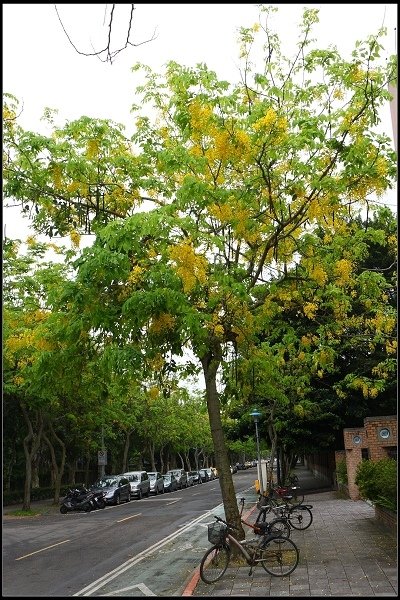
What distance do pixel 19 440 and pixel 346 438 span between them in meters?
23.4

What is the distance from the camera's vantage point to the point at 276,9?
1142cm

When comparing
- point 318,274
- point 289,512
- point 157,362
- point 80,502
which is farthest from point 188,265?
point 80,502

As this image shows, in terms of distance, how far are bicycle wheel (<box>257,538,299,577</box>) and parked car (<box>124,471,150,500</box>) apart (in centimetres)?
3054

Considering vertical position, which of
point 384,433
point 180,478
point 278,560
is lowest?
point 180,478

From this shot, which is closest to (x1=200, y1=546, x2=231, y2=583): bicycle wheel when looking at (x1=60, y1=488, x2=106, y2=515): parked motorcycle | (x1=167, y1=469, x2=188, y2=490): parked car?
(x1=60, y1=488, x2=106, y2=515): parked motorcycle

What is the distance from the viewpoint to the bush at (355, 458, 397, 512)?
14398mm

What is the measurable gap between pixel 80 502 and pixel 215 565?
22.2m

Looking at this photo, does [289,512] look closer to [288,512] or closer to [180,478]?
[288,512]

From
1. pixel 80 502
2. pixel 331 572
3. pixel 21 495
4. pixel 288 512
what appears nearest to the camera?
pixel 331 572

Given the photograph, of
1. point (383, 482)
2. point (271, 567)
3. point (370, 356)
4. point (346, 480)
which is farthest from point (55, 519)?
point (271, 567)

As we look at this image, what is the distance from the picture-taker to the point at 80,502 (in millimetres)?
32562

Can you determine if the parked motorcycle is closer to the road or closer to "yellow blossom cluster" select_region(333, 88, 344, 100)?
the road

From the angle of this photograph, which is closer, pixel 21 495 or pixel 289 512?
pixel 289 512

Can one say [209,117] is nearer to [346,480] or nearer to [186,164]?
[186,164]
